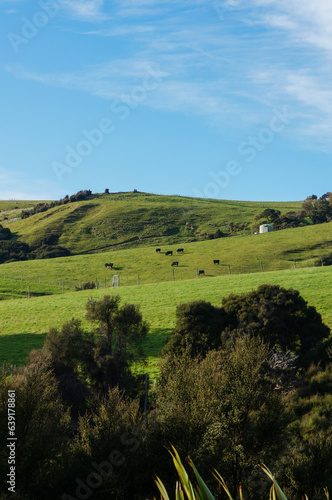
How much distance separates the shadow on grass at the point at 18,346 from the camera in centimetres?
3841

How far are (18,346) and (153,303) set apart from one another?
1715 centimetres

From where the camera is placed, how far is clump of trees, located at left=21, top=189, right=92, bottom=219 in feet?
577

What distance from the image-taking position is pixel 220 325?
115ft

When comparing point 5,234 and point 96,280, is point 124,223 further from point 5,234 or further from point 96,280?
point 96,280

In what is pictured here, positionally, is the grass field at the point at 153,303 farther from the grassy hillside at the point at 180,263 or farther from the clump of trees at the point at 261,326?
the grassy hillside at the point at 180,263

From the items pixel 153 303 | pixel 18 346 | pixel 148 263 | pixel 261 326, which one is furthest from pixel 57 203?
pixel 261 326

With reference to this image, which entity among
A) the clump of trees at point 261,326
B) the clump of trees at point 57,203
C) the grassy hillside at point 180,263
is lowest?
the clump of trees at point 261,326

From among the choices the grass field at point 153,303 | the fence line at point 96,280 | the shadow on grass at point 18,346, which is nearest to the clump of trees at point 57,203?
the fence line at point 96,280

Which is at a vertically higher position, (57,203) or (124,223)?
(57,203)

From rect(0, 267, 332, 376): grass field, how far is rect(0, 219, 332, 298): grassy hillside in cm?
1233

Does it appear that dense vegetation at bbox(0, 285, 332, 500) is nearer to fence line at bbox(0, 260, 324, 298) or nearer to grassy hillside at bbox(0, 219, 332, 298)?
fence line at bbox(0, 260, 324, 298)

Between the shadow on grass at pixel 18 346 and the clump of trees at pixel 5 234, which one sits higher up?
the clump of trees at pixel 5 234

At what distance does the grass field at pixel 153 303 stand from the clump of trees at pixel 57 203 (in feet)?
387

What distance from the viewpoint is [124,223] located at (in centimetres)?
14988
